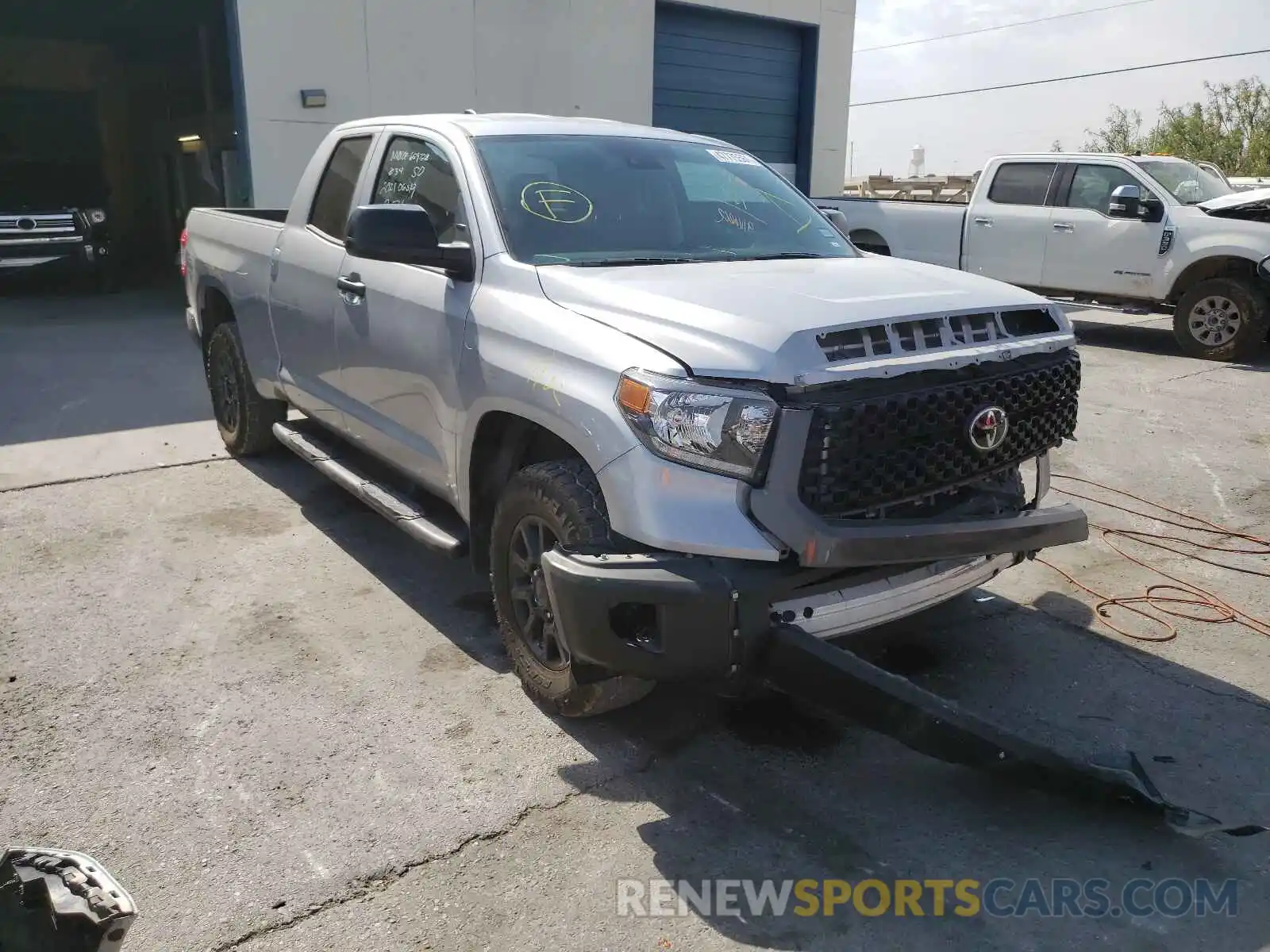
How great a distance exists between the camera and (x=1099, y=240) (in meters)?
11.2

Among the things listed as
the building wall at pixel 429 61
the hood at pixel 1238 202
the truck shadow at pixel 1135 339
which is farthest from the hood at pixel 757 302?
the building wall at pixel 429 61

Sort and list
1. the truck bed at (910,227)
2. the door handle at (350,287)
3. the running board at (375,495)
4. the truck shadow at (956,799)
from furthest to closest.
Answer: the truck bed at (910,227) < the door handle at (350,287) < the running board at (375,495) < the truck shadow at (956,799)

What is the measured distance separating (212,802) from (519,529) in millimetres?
1238

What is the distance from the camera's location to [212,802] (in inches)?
123

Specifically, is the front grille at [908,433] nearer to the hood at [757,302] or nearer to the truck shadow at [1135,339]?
the hood at [757,302]

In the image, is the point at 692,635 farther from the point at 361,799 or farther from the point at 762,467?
the point at 361,799

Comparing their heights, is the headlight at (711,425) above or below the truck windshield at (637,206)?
below

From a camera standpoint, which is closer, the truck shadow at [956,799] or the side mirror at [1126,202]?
the truck shadow at [956,799]

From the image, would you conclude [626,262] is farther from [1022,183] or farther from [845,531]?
[1022,183]

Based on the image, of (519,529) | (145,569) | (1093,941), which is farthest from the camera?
(145,569)

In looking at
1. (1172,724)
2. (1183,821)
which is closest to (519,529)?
(1183,821)

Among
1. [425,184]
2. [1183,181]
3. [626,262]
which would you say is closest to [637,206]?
[626,262]

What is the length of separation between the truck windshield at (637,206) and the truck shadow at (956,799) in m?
1.64

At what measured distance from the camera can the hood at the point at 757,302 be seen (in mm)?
2885
